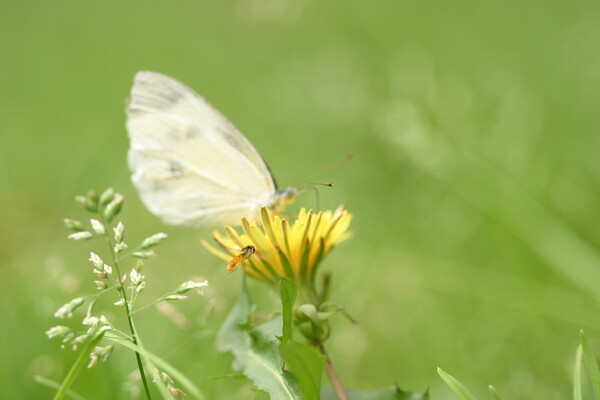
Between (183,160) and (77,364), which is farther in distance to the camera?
(183,160)

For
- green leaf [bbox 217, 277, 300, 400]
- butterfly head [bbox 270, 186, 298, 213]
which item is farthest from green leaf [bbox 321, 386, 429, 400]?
butterfly head [bbox 270, 186, 298, 213]

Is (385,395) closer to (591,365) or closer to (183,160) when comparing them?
(591,365)

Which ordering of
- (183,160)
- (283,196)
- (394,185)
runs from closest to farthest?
(283,196)
(183,160)
(394,185)

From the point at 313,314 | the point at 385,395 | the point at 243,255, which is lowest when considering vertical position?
the point at 385,395

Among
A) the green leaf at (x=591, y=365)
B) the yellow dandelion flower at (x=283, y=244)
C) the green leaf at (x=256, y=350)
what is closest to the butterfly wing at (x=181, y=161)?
the yellow dandelion flower at (x=283, y=244)

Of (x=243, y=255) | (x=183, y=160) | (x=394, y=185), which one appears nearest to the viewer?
(x=243, y=255)

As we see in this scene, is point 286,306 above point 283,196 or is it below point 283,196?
above

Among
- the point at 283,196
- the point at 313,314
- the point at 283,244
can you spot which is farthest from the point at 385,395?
the point at 283,196
